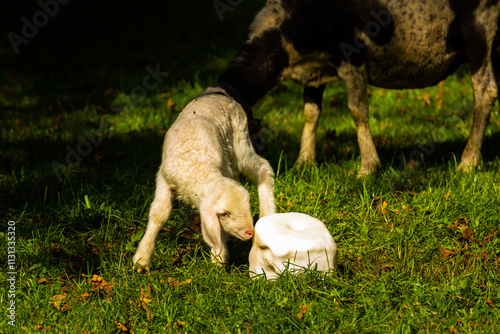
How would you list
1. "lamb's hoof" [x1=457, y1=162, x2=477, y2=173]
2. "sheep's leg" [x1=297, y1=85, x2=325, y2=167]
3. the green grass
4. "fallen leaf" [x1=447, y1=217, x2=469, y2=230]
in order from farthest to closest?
"sheep's leg" [x1=297, y1=85, x2=325, y2=167], "lamb's hoof" [x1=457, y1=162, x2=477, y2=173], "fallen leaf" [x1=447, y1=217, x2=469, y2=230], the green grass

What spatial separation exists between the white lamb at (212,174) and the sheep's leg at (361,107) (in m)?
1.34

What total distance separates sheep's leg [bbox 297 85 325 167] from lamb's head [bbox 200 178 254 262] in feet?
7.70

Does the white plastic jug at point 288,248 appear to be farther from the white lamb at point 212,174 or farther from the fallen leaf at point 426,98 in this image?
the fallen leaf at point 426,98

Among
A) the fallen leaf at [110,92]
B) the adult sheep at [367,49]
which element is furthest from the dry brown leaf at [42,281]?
the fallen leaf at [110,92]

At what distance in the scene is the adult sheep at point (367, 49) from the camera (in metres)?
5.17

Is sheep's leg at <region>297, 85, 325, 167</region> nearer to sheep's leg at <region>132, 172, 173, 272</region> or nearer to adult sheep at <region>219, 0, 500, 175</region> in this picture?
adult sheep at <region>219, 0, 500, 175</region>

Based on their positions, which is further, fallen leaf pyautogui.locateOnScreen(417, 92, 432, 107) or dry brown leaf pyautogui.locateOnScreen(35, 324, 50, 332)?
fallen leaf pyautogui.locateOnScreen(417, 92, 432, 107)

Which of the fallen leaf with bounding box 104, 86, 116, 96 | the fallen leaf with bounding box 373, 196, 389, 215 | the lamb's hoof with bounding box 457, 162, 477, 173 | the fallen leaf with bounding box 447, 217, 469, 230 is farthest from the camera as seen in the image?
the fallen leaf with bounding box 104, 86, 116, 96

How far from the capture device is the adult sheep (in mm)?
5168

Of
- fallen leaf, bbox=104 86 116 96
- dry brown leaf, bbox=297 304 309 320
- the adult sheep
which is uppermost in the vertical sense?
the adult sheep

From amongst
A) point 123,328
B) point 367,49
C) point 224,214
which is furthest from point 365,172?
point 123,328

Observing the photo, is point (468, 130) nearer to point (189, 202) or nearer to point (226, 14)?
point (189, 202)

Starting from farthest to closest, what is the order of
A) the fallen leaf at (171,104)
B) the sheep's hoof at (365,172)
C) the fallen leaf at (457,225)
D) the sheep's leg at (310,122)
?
the fallen leaf at (171,104)
the sheep's leg at (310,122)
the sheep's hoof at (365,172)
the fallen leaf at (457,225)

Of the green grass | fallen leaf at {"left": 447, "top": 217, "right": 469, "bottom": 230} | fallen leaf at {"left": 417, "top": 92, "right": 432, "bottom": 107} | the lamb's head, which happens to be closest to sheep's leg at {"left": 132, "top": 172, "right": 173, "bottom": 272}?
the green grass
